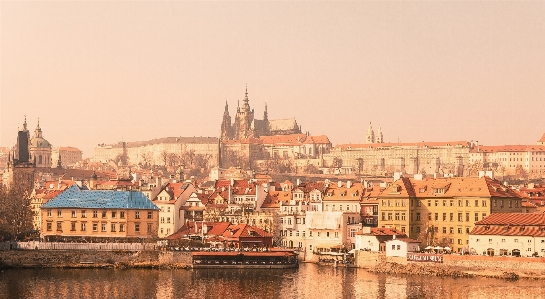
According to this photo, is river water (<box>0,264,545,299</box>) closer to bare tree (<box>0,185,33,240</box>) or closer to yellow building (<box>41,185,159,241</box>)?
yellow building (<box>41,185,159,241</box>)

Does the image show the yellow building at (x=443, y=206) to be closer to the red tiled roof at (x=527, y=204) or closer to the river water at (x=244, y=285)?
the red tiled roof at (x=527, y=204)

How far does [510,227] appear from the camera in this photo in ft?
257

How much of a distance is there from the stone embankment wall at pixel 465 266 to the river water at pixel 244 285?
185 cm

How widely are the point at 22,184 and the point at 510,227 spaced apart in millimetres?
86129

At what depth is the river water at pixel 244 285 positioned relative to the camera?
63.6 meters

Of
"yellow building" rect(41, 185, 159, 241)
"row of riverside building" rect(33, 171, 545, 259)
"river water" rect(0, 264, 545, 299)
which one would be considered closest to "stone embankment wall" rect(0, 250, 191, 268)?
"river water" rect(0, 264, 545, 299)

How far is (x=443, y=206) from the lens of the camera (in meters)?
90.3

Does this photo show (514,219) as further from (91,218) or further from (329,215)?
(91,218)

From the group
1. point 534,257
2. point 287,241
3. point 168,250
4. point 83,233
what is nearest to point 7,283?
point 168,250

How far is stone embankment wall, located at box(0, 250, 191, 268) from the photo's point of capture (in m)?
79.7

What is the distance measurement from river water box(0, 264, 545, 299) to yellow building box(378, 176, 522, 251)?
43.8ft

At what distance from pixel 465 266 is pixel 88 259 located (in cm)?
3180

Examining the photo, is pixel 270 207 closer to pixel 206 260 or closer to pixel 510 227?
pixel 206 260

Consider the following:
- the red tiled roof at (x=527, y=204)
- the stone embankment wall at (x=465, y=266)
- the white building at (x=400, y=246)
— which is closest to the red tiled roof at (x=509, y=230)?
the stone embankment wall at (x=465, y=266)
